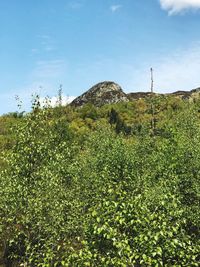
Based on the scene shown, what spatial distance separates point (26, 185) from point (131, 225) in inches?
692

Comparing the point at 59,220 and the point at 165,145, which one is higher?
the point at 165,145

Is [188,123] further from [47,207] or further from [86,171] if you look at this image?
[47,207]

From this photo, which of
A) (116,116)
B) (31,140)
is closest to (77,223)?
(31,140)

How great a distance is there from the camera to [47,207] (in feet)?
96.7

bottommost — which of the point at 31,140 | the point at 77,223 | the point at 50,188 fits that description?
the point at 77,223

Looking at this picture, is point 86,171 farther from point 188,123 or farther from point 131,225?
point 131,225

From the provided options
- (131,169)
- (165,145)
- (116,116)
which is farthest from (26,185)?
(116,116)

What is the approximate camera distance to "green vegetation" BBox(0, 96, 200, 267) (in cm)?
1506

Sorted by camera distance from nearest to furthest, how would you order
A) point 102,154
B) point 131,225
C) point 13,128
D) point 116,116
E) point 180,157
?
1. point 131,225
2. point 13,128
3. point 180,157
4. point 102,154
5. point 116,116

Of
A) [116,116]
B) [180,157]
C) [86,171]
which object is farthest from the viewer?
[116,116]

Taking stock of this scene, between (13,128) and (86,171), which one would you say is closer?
(13,128)

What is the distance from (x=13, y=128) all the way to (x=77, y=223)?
10.3 meters

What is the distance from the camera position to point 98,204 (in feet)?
53.3

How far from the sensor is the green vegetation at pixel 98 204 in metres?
15.1
